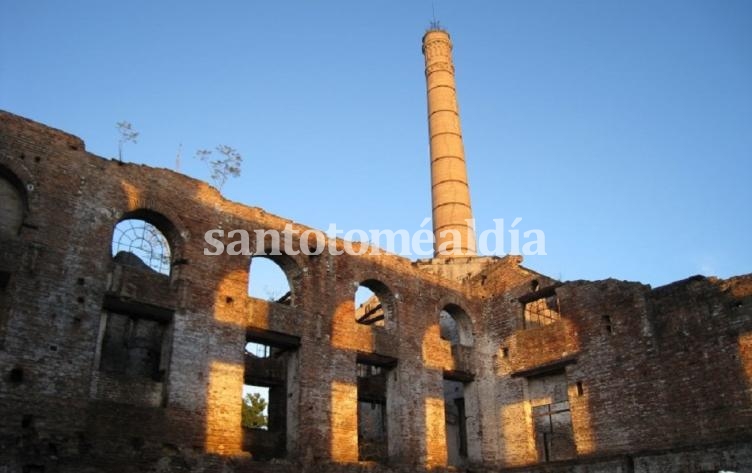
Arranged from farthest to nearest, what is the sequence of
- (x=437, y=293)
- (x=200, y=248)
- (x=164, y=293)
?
(x=437, y=293)
(x=200, y=248)
(x=164, y=293)

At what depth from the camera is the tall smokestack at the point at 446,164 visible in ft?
88.1

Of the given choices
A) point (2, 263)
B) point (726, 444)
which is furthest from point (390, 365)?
point (2, 263)

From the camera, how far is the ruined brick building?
1145 centimetres

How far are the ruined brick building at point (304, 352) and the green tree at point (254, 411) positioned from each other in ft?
47.7

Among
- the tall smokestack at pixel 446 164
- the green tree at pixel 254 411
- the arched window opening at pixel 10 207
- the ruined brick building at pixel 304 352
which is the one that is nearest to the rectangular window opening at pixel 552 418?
the ruined brick building at pixel 304 352

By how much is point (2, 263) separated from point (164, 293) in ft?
9.03

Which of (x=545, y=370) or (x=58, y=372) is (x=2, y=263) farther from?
(x=545, y=370)

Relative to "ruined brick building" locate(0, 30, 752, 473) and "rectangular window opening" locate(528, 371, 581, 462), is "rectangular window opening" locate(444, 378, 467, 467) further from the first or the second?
"rectangular window opening" locate(528, 371, 581, 462)

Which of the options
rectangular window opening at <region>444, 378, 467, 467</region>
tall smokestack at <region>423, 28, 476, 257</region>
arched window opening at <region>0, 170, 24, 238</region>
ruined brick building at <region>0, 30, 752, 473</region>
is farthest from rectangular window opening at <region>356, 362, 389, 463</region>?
arched window opening at <region>0, 170, 24, 238</region>

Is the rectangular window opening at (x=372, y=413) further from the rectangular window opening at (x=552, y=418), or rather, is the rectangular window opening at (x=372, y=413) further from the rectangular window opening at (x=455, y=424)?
the rectangular window opening at (x=552, y=418)

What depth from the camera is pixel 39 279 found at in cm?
1152

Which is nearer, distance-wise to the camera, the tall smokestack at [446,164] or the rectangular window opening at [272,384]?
the rectangular window opening at [272,384]

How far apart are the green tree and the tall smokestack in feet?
42.0

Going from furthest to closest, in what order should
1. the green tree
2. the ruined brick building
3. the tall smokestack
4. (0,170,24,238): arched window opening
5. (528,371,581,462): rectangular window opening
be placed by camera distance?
1. the green tree
2. the tall smokestack
3. (528,371,581,462): rectangular window opening
4. (0,170,24,238): arched window opening
5. the ruined brick building
